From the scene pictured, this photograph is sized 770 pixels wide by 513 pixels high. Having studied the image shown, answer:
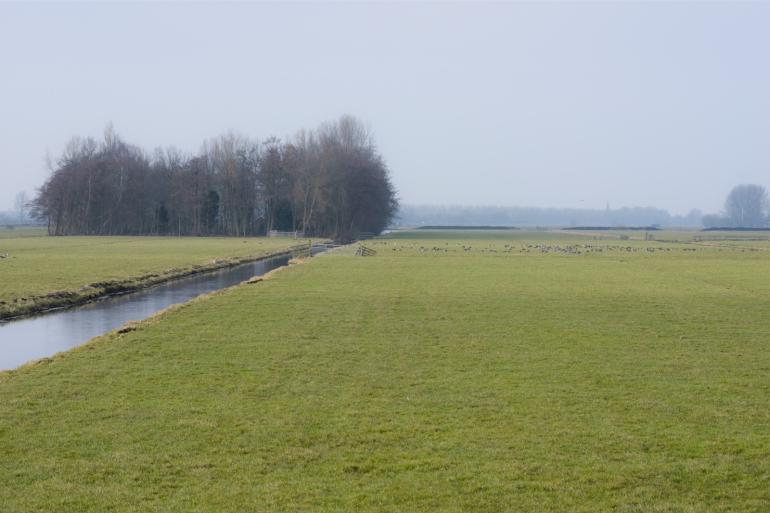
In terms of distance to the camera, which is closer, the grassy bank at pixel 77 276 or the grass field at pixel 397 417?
the grass field at pixel 397 417

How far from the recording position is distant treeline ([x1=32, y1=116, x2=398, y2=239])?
366ft

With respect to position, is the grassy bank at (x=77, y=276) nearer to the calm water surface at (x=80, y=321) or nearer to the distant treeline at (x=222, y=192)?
the calm water surface at (x=80, y=321)

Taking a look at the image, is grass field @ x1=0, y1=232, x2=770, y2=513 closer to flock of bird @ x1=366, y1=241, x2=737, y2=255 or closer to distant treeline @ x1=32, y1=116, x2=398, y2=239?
flock of bird @ x1=366, y1=241, x2=737, y2=255

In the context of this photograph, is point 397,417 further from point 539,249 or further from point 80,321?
point 539,249

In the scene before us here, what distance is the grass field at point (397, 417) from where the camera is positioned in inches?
318

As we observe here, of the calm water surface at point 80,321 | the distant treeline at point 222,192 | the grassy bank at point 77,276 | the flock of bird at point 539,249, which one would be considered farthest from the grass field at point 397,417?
the distant treeline at point 222,192

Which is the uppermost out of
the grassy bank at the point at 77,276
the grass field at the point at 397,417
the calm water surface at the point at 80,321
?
the grassy bank at the point at 77,276

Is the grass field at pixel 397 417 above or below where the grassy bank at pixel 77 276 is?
below

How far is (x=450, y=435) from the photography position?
10016 millimetres

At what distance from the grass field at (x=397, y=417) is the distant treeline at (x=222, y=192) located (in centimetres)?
9087

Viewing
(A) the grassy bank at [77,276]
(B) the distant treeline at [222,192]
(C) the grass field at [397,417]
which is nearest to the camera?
(C) the grass field at [397,417]

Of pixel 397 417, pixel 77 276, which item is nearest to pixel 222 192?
pixel 77 276

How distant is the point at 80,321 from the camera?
23906mm

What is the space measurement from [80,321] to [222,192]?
96.1m
